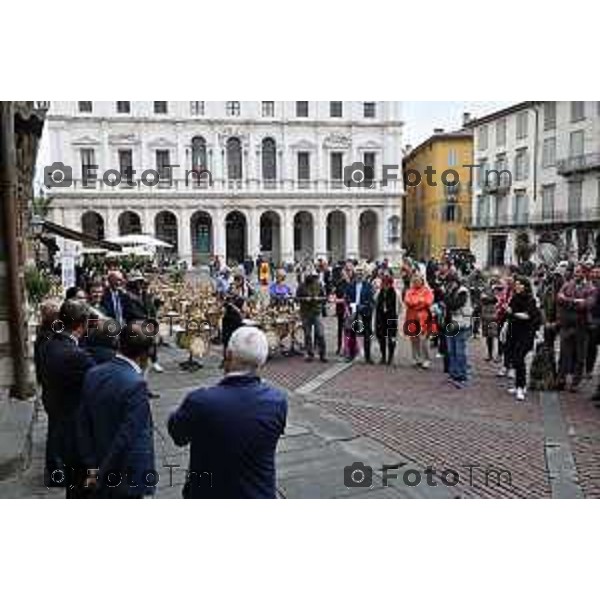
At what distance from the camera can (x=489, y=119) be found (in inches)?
227

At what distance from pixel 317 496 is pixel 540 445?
7.60ft

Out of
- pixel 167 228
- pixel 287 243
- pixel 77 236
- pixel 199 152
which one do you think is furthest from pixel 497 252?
pixel 77 236

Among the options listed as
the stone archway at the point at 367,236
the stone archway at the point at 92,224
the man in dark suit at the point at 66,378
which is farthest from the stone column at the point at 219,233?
the man in dark suit at the point at 66,378

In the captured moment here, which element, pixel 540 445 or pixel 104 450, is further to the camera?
pixel 540 445

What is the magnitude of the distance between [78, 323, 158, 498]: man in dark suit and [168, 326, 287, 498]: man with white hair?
309 millimetres

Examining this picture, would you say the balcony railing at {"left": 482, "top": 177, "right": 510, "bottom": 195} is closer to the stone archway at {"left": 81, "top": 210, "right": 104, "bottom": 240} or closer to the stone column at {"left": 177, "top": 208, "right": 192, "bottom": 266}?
the stone column at {"left": 177, "top": 208, "right": 192, "bottom": 266}

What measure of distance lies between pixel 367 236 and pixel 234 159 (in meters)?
2.21

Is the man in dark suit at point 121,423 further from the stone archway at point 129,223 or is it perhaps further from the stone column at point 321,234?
the stone column at point 321,234

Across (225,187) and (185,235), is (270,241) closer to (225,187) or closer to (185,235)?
(185,235)

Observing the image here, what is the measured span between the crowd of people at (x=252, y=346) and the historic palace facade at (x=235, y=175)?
578mm

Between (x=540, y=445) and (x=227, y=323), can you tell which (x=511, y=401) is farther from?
(x=227, y=323)

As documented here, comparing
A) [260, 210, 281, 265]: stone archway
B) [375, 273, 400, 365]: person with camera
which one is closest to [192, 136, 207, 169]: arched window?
[260, 210, 281, 265]: stone archway

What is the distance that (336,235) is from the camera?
345 inches

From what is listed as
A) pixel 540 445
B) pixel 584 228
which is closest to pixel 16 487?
pixel 540 445
